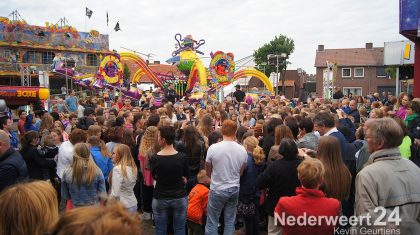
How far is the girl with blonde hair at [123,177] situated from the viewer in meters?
4.38

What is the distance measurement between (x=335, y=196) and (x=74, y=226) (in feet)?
9.90

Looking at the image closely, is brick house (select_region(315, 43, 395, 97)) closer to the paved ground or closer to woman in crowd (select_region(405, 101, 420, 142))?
woman in crowd (select_region(405, 101, 420, 142))

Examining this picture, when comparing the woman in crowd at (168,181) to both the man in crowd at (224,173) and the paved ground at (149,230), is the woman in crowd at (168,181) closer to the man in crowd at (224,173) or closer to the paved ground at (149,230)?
the man in crowd at (224,173)

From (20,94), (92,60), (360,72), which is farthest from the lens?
(360,72)

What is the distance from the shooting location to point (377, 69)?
135ft

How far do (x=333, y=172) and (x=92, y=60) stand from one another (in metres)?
37.0

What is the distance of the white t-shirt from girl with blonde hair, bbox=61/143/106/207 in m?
1.40

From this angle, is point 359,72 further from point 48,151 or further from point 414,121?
point 48,151

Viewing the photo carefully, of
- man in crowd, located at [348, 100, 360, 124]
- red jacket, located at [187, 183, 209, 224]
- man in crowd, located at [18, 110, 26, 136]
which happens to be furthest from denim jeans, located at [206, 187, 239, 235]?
man in crowd, located at [18, 110, 26, 136]

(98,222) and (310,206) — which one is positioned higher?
(98,222)

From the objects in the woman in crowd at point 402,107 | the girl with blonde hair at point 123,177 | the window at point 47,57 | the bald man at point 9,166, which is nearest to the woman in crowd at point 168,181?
the girl with blonde hair at point 123,177

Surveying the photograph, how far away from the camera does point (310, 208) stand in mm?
2809

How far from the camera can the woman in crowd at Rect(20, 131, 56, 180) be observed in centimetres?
518

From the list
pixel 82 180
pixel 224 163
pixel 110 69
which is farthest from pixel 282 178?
pixel 110 69
